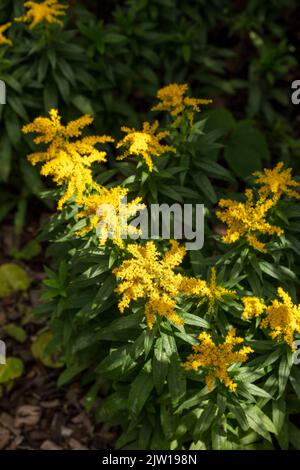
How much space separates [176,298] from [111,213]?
72 centimetres

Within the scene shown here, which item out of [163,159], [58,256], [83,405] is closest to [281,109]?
[163,159]

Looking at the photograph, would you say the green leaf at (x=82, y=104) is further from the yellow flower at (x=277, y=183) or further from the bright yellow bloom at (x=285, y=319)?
the bright yellow bloom at (x=285, y=319)

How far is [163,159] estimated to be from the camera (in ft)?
14.9

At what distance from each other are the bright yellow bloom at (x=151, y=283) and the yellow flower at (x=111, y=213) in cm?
13

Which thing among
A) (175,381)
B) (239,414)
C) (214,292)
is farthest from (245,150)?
(239,414)

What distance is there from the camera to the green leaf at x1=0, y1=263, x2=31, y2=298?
5945 millimetres

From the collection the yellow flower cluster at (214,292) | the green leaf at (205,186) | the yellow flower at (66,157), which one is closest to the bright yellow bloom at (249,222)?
the yellow flower cluster at (214,292)

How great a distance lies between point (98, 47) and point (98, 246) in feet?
7.94

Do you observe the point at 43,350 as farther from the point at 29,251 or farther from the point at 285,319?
the point at 285,319

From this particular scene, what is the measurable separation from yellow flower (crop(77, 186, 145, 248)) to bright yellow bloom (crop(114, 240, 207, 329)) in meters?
0.13

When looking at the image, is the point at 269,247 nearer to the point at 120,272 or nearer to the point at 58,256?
the point at 120,272

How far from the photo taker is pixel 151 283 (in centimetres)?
373

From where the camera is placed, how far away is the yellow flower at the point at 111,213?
382 centimetres

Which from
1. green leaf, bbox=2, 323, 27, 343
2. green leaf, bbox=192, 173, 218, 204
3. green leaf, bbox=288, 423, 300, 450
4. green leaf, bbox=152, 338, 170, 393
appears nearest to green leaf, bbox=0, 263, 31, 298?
green leaf, bbox=2, 323, 27, 343
